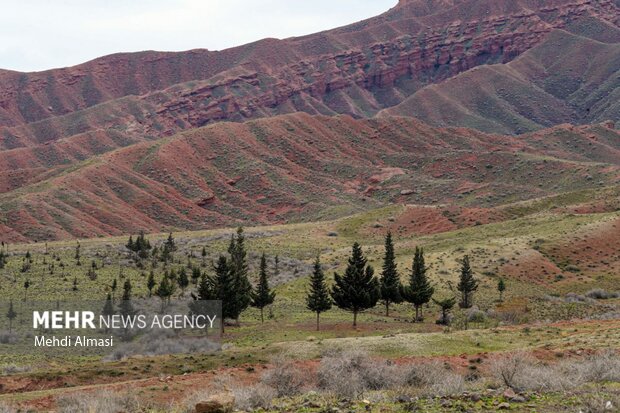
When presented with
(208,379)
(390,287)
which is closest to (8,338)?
(208,379)

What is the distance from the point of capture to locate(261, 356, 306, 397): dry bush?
24.1 m

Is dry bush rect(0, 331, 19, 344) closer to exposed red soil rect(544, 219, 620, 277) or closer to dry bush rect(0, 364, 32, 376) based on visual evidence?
dry bush rect(0, 364, 32, 376)

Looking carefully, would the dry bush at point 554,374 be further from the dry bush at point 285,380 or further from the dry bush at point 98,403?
the dry bush at point 98,403

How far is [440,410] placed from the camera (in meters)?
18.2

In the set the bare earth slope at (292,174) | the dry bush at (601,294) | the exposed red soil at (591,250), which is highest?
the bare earth slope at (292,174)

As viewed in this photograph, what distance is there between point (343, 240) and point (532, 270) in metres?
32.7

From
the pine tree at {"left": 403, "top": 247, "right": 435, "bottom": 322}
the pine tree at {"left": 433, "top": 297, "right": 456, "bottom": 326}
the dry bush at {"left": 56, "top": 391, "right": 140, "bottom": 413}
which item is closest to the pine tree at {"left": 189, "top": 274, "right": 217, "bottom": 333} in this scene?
the pine tree at {"left": 403, "top": 247, "right": 435, "bottom": 322}

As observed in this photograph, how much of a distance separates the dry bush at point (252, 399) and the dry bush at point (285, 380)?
2.63 meters

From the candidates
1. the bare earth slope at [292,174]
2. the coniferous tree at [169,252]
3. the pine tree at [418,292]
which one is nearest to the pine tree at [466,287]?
the pine tree at [418,292]

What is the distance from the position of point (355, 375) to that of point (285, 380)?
272 cm

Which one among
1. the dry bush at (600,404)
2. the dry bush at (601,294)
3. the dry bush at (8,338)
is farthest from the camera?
the dry bush at (601,294)

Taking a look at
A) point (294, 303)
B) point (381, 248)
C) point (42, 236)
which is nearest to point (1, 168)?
point (42, 236)

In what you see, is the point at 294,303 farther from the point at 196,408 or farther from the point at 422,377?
the point at 196,408

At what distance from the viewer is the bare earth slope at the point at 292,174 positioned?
122500 millimetres
